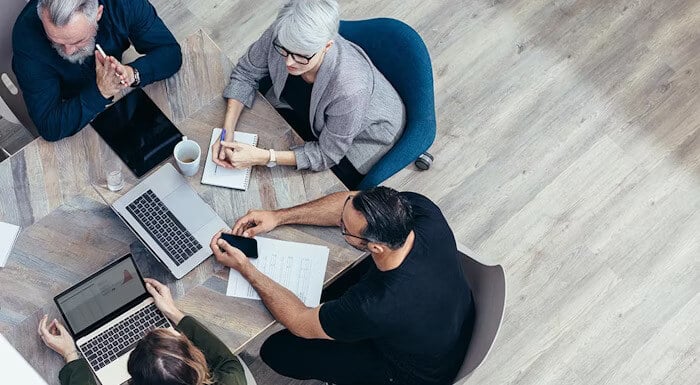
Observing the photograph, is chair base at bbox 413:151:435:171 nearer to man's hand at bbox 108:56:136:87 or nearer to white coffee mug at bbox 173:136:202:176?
white coffee mug at bbox 173:136:202:176

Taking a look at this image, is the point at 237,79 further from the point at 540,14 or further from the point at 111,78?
the point at 540,14

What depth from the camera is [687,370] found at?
10.6 ft

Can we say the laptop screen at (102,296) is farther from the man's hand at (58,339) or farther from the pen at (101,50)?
the pen at (101,50)

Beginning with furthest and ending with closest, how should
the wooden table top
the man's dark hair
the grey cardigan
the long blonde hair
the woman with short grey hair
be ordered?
the grey cardigan < the woman with short grey hair < the wooden table top < the man's dark hair < the long blonde hair

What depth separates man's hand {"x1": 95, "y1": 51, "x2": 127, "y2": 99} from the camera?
8.15 ft

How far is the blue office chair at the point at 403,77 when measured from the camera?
8.34 ft

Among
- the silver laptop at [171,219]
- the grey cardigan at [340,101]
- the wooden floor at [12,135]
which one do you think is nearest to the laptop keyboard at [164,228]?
the silver laptop at [171,219]

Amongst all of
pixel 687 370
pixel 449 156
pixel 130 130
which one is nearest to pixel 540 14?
pixel 449 156

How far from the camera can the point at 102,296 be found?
7.42 ft

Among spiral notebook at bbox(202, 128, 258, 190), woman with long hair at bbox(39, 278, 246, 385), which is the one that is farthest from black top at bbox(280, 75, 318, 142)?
woman with long hair at bbox(39, 278, 246, 385)

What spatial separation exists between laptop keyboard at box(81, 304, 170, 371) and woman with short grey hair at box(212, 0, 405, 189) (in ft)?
1.74

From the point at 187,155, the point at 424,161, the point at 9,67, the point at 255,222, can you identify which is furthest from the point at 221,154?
the point at 424,161

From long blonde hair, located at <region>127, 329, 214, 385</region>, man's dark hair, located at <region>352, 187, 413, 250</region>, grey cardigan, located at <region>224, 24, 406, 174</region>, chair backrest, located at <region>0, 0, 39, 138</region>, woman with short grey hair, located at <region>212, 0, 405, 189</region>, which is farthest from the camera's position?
chair backrest, located at <region>0, 0, 39, 138</region>

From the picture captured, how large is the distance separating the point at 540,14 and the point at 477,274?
1.84m
